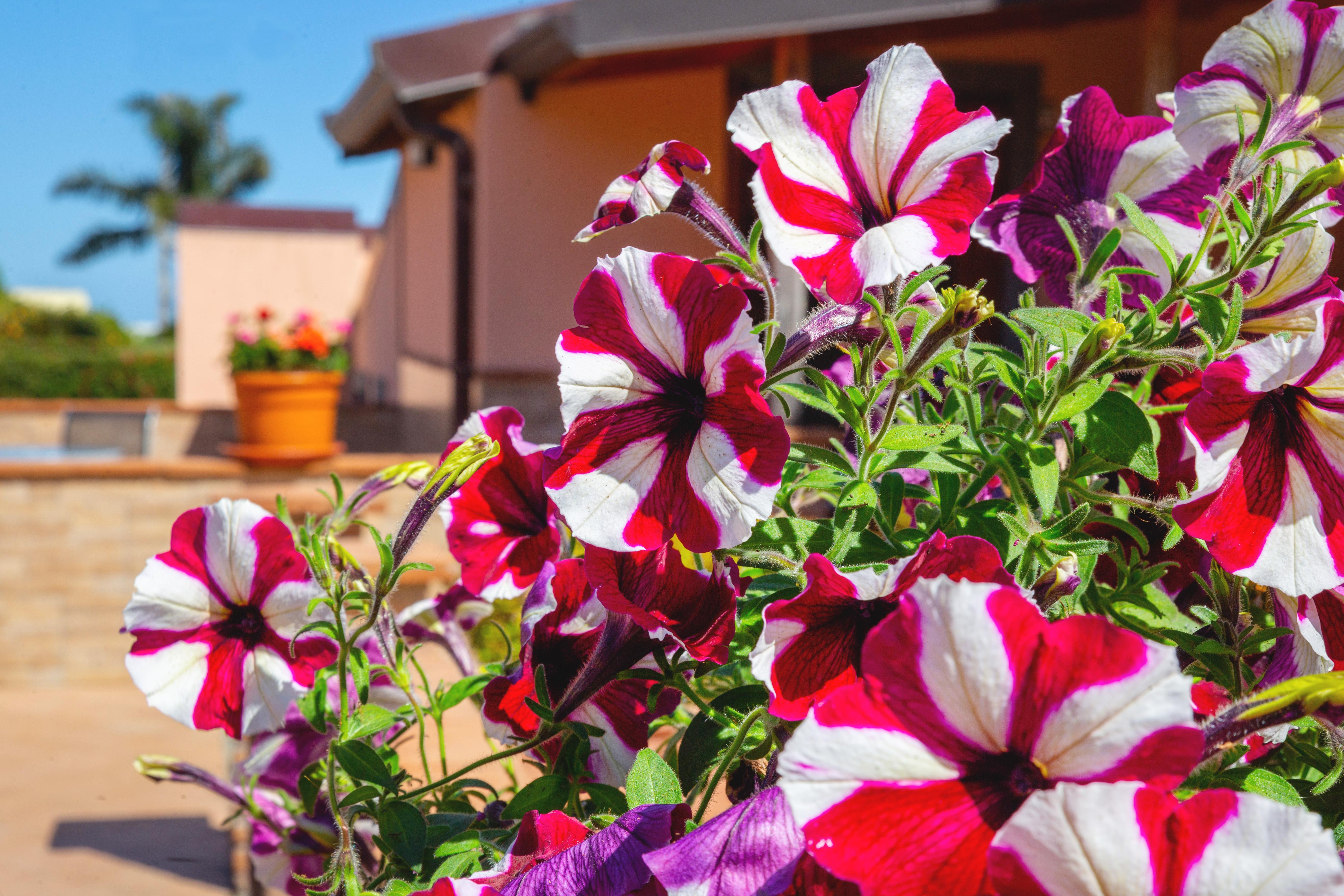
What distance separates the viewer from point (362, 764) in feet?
2.16

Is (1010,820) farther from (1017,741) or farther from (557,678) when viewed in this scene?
(557,678)

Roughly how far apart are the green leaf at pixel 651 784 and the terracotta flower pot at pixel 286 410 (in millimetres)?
6593

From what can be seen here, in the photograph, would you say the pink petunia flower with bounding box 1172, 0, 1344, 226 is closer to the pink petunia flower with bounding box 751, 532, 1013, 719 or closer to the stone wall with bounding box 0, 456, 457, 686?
the pink petunia flower with bounding box 751, 532, 1013, 719

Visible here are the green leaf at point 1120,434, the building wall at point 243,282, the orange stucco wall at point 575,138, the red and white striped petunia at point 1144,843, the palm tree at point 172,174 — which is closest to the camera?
the red and white striped petunia at point 1144,843

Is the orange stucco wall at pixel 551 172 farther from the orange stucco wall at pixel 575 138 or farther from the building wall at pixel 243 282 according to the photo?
the building wall at pixel 243 282

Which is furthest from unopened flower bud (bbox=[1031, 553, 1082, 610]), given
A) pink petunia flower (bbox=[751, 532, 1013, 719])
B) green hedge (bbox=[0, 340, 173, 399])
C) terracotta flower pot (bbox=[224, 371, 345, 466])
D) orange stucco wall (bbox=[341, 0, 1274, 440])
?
green hedge (bbox=[0, 340, 173, 399])

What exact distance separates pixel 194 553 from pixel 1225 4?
679cm

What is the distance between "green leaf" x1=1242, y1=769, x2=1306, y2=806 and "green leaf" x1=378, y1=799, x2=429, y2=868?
19.1 inches

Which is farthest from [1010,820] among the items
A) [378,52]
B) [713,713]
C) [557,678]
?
[378,52]

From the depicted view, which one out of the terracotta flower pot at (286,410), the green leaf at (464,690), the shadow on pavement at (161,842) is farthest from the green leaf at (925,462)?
the terracotta flower pot at (286,410)

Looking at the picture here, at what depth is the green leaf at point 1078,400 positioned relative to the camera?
1.85 feet

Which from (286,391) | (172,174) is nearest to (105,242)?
A: (172,174)

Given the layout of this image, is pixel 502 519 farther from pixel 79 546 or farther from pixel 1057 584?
pixel 79 546

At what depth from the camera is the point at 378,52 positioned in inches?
242
